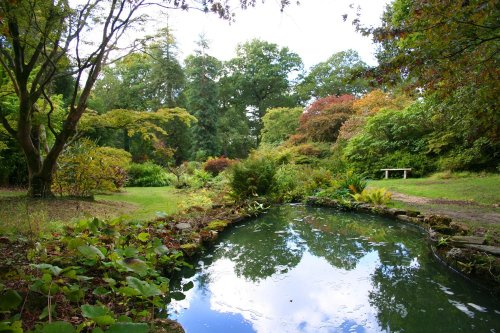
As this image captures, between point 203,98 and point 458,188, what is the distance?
60.3ft

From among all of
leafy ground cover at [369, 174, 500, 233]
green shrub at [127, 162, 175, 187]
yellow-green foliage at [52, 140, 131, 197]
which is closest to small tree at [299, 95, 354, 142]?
leafy ground cover at [369, 174, 500, 233]

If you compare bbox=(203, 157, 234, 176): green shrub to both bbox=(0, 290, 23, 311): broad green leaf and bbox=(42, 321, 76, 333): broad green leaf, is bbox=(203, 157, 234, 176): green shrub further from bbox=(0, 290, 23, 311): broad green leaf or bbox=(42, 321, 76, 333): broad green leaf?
bbox=(42, 321, 76, 333): broad green leaf

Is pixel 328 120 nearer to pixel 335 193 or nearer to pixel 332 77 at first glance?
pixel 335 193

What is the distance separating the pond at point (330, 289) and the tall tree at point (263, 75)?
2285cm

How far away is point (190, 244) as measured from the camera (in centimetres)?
440

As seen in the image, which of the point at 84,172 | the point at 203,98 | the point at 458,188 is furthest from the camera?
the point at 203,98

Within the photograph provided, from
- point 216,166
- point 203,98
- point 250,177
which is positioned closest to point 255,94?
point 203,98

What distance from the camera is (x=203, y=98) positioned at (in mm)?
23812

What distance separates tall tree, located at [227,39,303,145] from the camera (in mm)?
27781

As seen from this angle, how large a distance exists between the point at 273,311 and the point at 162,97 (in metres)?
22.1

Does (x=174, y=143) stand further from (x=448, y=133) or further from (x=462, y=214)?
(x=462, y=214)

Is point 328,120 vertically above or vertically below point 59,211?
above

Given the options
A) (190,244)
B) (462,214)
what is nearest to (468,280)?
(462,214)

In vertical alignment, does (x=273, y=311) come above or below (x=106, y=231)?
below
